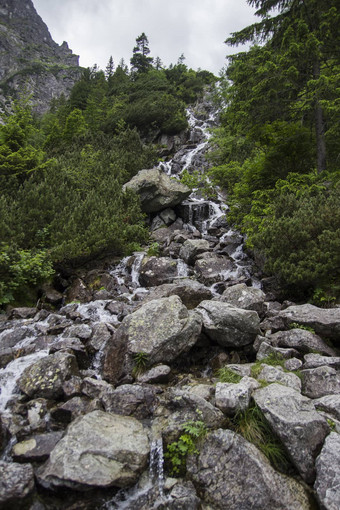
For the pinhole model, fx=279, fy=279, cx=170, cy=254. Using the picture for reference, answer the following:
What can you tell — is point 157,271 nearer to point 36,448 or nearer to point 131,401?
point 131,401

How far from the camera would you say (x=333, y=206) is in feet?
31.8

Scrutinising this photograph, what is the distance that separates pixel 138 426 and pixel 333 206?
362 inches

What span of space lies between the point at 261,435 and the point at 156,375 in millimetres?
2492

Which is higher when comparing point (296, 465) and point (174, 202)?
point (174, 202)

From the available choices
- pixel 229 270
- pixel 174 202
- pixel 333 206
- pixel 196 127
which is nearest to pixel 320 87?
pixel 333 206

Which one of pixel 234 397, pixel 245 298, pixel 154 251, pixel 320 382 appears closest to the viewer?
pixel 234 397

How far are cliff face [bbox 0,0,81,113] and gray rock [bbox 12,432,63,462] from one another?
81.4 m

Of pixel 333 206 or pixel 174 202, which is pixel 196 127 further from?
pixel 333 206

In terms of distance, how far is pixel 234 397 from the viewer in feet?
14.6

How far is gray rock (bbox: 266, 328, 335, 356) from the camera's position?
20.8ft

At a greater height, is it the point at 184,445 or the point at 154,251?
the point at 154,251

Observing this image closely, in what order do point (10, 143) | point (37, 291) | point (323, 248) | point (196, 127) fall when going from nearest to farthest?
point (323, 248), point (37, 291), point (10, 143), point (196, 127)

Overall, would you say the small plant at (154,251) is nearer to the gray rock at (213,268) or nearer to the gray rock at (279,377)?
the gray rock at (213,268)

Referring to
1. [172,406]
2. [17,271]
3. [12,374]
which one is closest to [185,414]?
[172,406]
